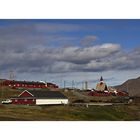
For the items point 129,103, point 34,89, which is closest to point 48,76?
point 34,89

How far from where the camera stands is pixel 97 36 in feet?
45.6

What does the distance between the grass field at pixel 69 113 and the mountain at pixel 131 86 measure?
19cm

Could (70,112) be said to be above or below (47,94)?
below

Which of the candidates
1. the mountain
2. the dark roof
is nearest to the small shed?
the dark roof

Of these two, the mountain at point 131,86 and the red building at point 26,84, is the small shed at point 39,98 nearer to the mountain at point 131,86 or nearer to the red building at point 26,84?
the red building at point 26,84

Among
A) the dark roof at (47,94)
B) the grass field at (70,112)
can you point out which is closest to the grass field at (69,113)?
the grass field at (70,112)

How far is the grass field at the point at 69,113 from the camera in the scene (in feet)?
45.4

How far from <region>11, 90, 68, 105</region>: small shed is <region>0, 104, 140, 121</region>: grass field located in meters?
0.07

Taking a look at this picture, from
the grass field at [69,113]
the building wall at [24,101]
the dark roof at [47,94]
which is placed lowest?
the grass field at [69,113]

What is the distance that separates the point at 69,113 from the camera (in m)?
13.9

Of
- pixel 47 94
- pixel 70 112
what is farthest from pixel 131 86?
pixel 47 94

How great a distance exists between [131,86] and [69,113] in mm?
956

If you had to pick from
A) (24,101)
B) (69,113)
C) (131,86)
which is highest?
(131,86)

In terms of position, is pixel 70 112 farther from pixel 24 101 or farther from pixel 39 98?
pixel 24 101
